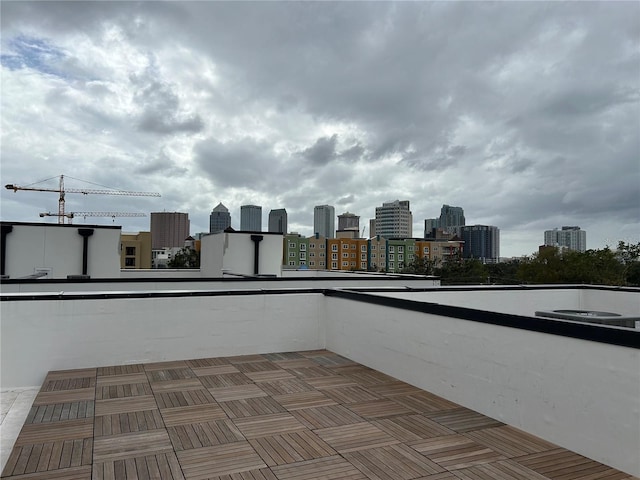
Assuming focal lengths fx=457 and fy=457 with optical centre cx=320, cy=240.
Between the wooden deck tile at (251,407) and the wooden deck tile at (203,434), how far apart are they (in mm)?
201

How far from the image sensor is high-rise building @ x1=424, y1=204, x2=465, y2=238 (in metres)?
110

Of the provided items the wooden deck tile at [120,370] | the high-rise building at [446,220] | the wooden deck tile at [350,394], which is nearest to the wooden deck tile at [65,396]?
the wooden deck tile at [120,370]

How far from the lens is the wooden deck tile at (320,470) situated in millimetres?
2484

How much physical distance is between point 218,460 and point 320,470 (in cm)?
61

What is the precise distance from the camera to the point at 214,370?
4.90m

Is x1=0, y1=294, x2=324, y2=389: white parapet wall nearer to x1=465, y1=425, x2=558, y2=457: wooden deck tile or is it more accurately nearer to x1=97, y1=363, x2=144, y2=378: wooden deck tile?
x1=97, y1=363, x2=144, y2=378: wooden deck tile

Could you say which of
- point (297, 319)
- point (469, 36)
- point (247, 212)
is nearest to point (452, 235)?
point (247, 212)

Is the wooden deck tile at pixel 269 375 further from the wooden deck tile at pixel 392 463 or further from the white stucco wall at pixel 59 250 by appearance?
the white stucco wall at pixel 59 250

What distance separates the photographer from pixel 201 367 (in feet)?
16.5

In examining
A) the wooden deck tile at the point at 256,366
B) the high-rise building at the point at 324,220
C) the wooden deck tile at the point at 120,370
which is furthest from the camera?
the high-rise building at the point at 324,220

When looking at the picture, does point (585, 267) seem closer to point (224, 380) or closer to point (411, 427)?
point (224, 380)

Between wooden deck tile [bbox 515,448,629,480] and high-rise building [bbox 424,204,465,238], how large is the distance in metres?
108

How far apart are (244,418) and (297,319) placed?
2.56 meters

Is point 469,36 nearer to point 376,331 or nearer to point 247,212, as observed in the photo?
point 376,331
